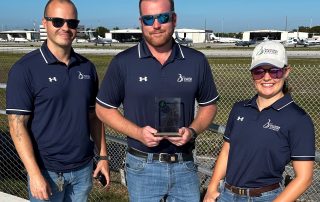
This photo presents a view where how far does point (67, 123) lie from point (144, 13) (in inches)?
37.4

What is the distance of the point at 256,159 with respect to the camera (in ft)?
7.82

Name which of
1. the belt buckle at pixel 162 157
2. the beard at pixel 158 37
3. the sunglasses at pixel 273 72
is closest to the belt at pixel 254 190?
the belt buckle at pixel 162 157

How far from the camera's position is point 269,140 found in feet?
7.61

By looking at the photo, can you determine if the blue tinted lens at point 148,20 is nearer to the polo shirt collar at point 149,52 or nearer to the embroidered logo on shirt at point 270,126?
the polo shirt collar at point 149,52

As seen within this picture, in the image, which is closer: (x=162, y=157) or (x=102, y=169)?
(x=162, y=157)

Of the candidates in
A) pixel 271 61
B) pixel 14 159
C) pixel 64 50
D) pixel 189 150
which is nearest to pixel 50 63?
pixel 64 50

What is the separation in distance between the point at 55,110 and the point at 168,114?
2.66 feet

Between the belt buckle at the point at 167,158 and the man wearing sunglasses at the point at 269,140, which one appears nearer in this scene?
the man wearing sunglasses at the point at 269,140

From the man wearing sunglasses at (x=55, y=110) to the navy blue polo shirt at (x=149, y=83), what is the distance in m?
0.26

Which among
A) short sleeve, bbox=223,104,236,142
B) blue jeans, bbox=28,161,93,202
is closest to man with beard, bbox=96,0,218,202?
short sleeve, bbox=223,104,236,142

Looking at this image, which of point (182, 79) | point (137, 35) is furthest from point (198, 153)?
point (137, 35)

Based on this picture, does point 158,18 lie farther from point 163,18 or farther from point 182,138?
point 182,138

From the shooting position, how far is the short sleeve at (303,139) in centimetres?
221

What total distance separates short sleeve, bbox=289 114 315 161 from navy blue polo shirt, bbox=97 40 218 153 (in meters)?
0.76
